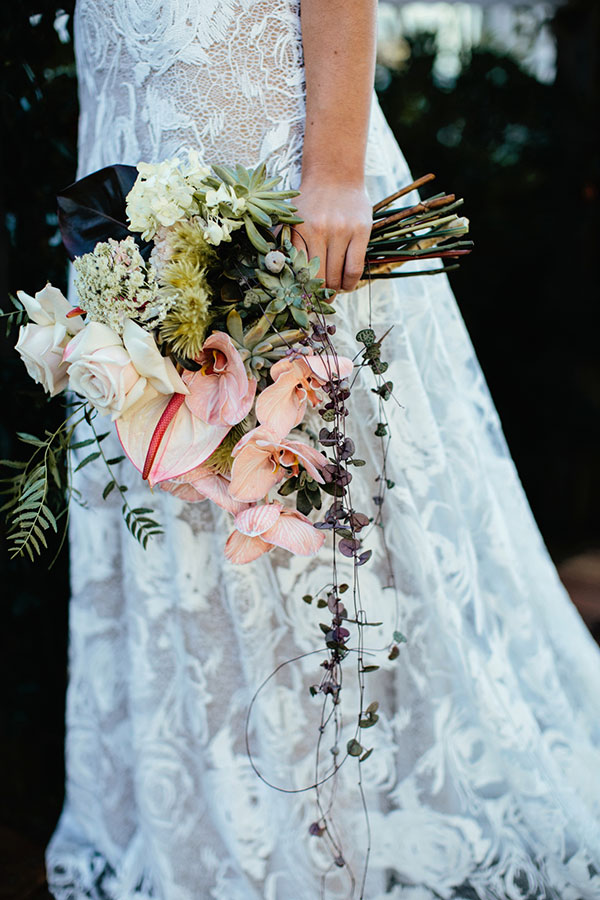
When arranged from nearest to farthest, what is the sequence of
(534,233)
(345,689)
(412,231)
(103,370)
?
(103,370) < (412,231) < (345,689) < (534,233)

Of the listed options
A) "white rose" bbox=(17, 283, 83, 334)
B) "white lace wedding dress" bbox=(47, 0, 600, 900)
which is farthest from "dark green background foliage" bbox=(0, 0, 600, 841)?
"white rose" bbox=(17, 283, 83, 334)

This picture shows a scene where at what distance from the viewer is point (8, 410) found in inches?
60.6

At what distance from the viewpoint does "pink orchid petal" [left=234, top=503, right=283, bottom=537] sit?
874 millimetres

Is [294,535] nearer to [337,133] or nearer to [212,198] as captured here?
[212,198]

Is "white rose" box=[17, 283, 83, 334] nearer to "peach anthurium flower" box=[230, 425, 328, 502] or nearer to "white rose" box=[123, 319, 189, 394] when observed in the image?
"white rose" box=[123, 319, 189, 394]

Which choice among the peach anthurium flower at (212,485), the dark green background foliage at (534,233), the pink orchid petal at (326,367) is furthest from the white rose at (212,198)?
the dark green background foliage at (534,233)

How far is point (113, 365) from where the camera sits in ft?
2.70

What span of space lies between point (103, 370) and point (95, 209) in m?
0.28

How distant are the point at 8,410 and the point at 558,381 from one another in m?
2.20

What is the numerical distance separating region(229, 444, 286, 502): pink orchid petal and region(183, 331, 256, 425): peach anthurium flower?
5cm

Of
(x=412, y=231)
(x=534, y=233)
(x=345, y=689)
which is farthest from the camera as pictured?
(x=534, y=233)

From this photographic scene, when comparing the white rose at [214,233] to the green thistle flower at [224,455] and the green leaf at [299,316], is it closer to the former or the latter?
the green leaf at [299,316]

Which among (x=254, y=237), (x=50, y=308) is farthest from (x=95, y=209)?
(x=254, y=237)

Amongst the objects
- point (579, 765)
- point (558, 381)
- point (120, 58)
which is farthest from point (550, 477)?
point (120, 58)
